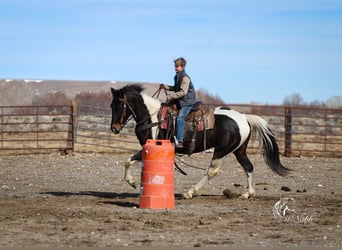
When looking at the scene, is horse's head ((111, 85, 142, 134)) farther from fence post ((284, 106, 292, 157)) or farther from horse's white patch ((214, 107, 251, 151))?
fence post ((284, 106, 292, 157))

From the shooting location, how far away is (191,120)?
12.4m

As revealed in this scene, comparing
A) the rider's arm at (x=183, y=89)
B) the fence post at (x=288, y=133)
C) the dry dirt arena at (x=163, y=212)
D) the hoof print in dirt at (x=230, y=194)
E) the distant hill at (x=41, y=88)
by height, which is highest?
the distant hill at (x=41, y=88)

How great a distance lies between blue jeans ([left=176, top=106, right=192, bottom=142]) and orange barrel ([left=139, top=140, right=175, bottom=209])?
158 cm

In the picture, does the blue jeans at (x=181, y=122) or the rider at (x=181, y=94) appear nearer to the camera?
the rider at (x=181, y=94)

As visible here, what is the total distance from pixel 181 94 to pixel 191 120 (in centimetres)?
66

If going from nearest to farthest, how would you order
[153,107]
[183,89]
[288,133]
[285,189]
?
[183,89] < [153,107] < [285,189] < [288,133]

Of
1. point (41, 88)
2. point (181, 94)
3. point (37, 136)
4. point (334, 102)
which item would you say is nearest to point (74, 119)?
point (37, 136)

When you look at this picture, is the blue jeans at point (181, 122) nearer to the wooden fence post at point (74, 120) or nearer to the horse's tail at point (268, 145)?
the horse's tail at point (268, 145)

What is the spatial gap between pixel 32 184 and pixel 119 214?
4.87m

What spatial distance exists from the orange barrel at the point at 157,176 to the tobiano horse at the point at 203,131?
133 centimetres

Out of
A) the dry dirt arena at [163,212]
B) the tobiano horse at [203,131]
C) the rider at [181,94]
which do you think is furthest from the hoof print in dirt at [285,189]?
the rider at [181,94]

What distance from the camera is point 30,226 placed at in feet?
28.3

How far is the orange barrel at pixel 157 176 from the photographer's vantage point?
10.5m

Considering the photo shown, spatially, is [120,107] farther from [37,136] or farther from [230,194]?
[37,136]
